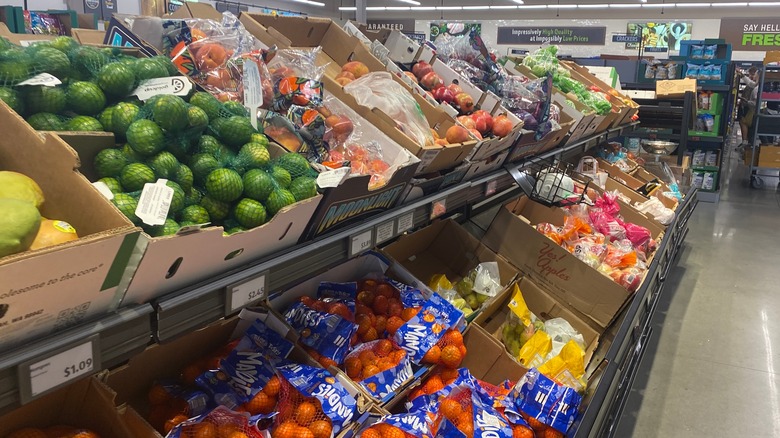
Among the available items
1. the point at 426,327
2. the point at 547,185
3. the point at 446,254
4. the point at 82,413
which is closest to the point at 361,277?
the point at 426,327

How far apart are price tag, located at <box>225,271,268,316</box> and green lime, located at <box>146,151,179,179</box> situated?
26 centimetres

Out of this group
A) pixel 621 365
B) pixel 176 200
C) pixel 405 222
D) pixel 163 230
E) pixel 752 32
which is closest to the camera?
pixel 163 230

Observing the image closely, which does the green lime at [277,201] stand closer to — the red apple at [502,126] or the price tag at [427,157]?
the price tag at [427,157]

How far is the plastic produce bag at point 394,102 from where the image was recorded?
1.94 m

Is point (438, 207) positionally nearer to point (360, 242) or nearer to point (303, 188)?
point (360, 242)

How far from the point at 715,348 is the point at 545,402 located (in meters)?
2.35

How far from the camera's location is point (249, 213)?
1.14 m

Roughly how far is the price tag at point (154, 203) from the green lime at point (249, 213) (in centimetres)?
16

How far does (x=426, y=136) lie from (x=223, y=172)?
3.09 feet

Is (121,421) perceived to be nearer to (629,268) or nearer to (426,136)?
(426,136)

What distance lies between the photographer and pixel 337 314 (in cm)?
170

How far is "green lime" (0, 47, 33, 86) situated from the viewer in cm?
113

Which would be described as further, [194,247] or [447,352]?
[447,352]

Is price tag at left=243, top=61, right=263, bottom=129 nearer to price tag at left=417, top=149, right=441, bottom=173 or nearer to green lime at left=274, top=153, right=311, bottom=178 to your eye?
green lime at left=274, top=153, right=311, bottom=178
